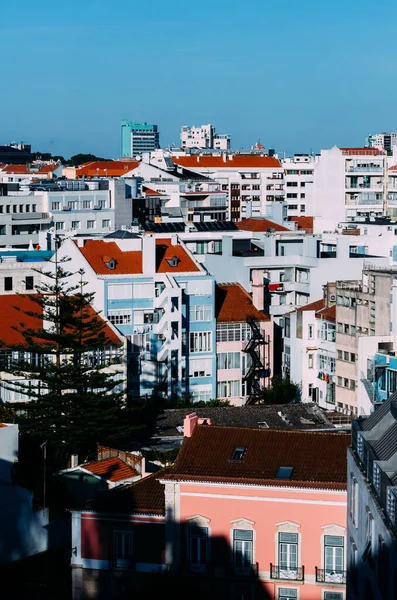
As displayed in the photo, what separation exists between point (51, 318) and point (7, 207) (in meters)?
42.2

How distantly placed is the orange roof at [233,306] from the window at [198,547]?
28.3 metres

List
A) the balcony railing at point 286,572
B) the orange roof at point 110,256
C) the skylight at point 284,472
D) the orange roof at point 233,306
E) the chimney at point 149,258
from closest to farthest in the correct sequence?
the balcony railing at point 286,572 < the skylight at point 284,472 < the orange roof at point 110,256 < the chimney at point 149,258 < the orange roof at point 233,306

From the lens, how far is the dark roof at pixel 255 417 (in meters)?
48.7

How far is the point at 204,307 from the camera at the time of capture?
5994 centimetres

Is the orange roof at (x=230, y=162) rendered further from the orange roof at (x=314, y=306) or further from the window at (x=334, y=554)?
the window at (x=334, y=554)

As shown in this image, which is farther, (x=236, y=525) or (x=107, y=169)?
(x=107, y=169)

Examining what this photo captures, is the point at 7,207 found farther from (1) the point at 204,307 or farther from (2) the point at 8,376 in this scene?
(2) the point at 8,376

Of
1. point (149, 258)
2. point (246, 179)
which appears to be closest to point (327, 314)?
point (149, 258)

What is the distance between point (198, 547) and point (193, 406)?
73.4ft

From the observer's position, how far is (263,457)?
1304 inches

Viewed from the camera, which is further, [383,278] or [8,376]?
[383,278]

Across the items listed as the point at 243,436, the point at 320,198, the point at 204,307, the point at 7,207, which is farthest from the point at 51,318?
the point at 320,198

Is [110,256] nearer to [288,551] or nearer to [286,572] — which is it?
[288,551]

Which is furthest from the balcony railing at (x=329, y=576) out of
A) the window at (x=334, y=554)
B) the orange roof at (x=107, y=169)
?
the orange roof at (x=107, y=169)
